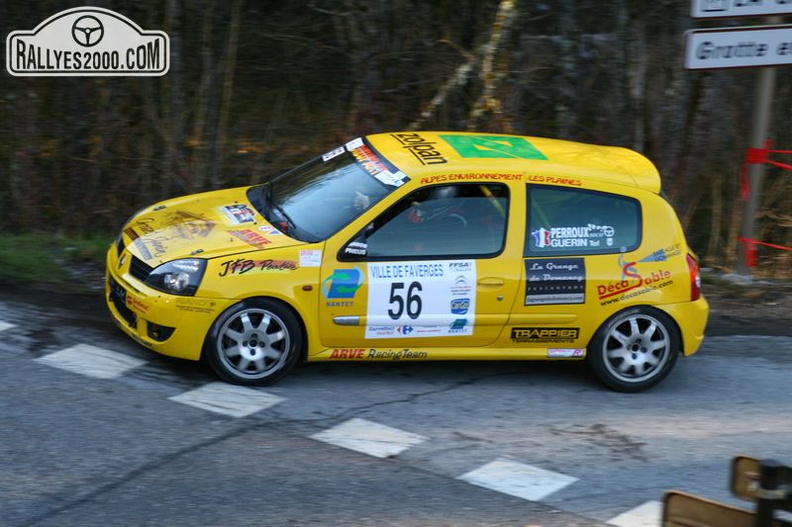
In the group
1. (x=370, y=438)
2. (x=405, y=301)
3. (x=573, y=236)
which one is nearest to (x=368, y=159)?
(x=405, y=301)

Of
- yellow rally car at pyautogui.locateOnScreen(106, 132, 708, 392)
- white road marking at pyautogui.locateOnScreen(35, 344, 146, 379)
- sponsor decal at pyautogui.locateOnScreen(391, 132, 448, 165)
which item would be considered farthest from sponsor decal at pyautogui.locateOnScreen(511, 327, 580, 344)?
white road marking at pyautogui.locateOnScreen(35, 344, 146, 379)

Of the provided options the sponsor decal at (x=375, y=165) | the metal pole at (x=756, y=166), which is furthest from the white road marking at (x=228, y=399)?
the metal pole at (x=756, y=166)

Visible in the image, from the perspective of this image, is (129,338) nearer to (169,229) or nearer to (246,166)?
(169,229)

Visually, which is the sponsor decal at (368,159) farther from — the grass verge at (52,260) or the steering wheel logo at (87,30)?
the steering wheel logo at (87,30)

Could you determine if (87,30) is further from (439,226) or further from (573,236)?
(573,236)

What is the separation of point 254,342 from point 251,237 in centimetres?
75

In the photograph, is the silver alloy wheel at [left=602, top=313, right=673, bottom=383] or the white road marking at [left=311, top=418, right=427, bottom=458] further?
the silver alloy wheel at [left=602, top=313, right=673, bottom=383]

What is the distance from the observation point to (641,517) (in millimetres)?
6117

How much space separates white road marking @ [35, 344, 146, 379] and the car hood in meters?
0.78

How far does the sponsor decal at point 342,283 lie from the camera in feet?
24.0

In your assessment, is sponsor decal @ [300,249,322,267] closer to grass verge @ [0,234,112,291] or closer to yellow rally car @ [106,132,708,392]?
yellow rally car @ [106,132,708,392]

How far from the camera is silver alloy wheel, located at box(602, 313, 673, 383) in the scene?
309 inches

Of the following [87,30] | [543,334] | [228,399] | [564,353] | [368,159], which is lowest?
[228,399]

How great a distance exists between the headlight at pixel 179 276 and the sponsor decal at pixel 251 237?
0.38 meters
